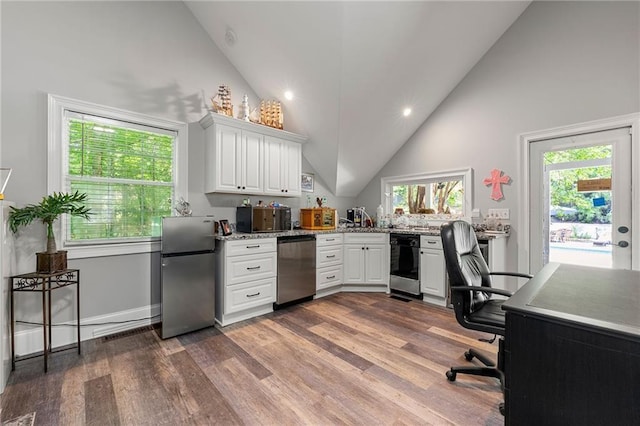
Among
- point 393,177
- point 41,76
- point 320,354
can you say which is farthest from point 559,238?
point 41,76

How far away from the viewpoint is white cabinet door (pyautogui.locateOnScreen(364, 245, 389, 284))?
3787 mm

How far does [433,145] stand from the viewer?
12.7ft

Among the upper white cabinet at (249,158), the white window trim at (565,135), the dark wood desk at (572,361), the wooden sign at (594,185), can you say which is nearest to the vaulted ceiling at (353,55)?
the upper white cabinet at (249,158)

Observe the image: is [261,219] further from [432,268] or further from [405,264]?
[432,268]

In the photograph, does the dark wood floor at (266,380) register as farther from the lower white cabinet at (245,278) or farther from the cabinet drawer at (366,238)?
the cabinet drawer at (366,238)

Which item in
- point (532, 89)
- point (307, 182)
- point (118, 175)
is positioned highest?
point (532, 89)

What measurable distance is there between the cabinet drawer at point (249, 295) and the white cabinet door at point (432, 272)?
6.23ft

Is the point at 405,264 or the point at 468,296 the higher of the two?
the point at 468,296

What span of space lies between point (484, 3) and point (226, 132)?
3.16m

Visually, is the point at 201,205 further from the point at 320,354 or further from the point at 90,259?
the point at 320,354

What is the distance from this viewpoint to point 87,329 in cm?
244

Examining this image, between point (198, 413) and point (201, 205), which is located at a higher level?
point (201, 205)

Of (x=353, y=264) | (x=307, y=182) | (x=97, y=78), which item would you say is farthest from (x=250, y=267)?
(x=97, y=78)

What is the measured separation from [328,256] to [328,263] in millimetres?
97
